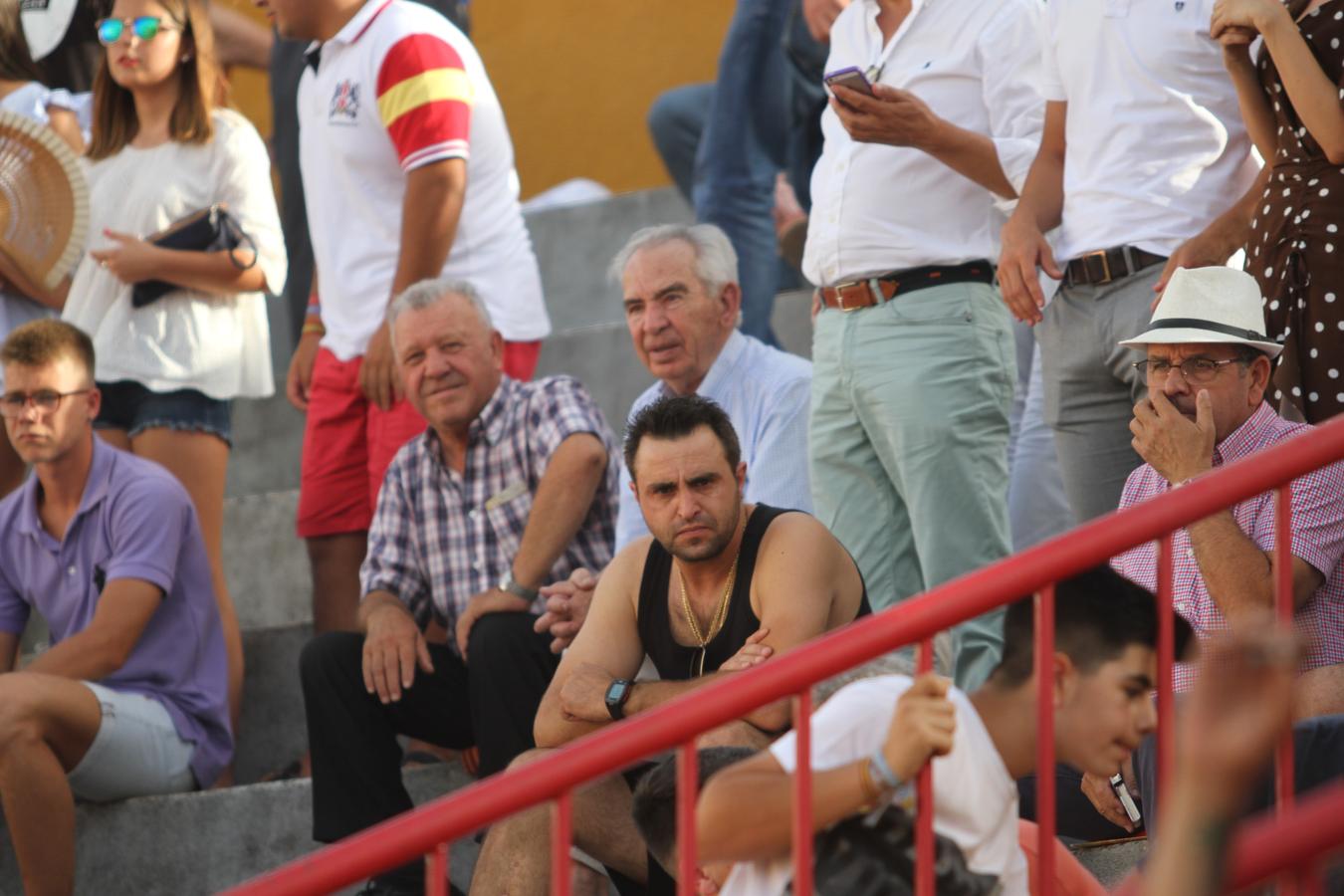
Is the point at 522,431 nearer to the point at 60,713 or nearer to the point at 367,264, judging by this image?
the point at 367,264

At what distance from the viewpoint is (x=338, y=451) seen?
5.52 m

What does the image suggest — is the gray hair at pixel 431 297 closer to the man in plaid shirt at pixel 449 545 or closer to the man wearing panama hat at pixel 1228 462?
the man in plaid shirt at pixel 449 545

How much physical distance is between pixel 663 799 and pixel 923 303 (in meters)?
1.67

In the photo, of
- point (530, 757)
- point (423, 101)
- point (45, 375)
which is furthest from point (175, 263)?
point (530, 757)

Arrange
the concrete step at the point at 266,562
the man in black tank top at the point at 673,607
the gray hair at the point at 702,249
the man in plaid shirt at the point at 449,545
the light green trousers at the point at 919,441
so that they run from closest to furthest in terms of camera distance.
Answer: the man in black tank top at the point at 673,607
the light green trousers at the point at 919,441
the man in plaid shirt at the point at 449,545
the gray hair at the point at 702,249
the concrete step at the point at 266,562

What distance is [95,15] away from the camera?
257 inches

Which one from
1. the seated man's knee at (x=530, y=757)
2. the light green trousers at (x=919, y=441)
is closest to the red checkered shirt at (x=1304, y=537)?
the light green trousers at (x=919, y=441)

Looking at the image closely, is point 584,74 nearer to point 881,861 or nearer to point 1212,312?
point 1212,312

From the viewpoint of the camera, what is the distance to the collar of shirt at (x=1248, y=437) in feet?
12.4

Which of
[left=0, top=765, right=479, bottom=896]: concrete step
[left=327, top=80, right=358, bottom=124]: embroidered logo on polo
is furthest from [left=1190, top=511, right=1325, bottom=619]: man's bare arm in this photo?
[left=327, top=80, right=358, bottom=124]: embroidered logo on polo

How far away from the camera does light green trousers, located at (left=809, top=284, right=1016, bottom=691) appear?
4.39 meters

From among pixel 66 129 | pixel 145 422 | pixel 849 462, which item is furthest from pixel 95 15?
pixel 849 462

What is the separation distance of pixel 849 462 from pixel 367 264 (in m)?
1.58

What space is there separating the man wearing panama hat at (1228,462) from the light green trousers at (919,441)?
0.51m
